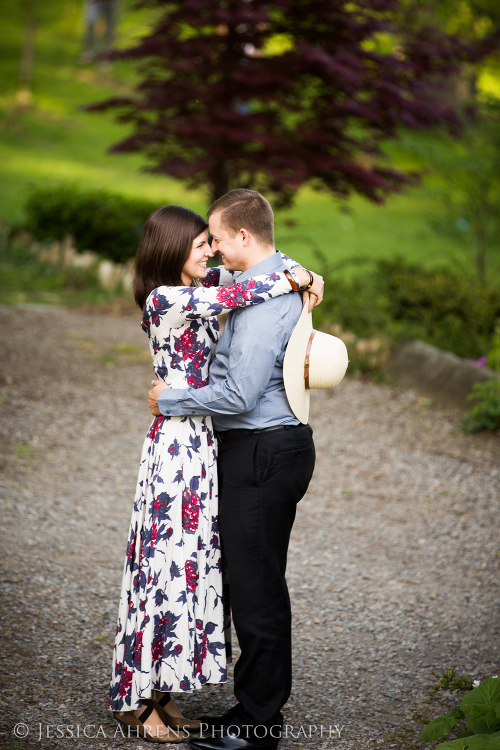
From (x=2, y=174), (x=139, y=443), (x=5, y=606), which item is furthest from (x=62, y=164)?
(x=5, y=606)

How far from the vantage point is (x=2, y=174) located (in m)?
18.0

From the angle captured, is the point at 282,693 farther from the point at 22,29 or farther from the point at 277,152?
the point at 22,29

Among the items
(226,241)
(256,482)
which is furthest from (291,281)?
(256,482)

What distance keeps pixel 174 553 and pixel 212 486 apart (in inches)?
10.7

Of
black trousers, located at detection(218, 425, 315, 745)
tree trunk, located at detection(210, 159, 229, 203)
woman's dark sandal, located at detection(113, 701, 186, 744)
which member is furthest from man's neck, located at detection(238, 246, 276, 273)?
tree trunk, located at detection(210, 159, 229, 203)

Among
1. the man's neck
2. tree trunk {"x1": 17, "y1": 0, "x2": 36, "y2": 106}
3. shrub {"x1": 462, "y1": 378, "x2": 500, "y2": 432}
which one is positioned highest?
the man's neck

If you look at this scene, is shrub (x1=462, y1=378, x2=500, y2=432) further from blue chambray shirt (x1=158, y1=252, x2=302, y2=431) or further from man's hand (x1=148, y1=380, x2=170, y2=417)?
man's hand (x1=148, y1=380, x2=170, y2=417)

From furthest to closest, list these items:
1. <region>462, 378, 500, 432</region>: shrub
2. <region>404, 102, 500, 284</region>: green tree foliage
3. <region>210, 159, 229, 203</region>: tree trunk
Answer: <region>404, 102, 500, 284</region>: green tree foliage < <region>210, 159, 229, 203</region>: tree trunk < <region>462, 378, 500, 432</region>: shrub

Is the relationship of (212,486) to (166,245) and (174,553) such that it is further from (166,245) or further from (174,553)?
(166,245)

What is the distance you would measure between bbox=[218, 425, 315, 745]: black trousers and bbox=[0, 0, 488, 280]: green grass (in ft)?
21.0

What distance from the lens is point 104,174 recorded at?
19.5m

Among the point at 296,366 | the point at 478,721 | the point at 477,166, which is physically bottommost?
the point at 477,166

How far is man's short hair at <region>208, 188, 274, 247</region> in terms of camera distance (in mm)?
2416

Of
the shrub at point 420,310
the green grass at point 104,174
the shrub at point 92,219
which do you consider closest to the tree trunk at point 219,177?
the green grass at point 104,174
